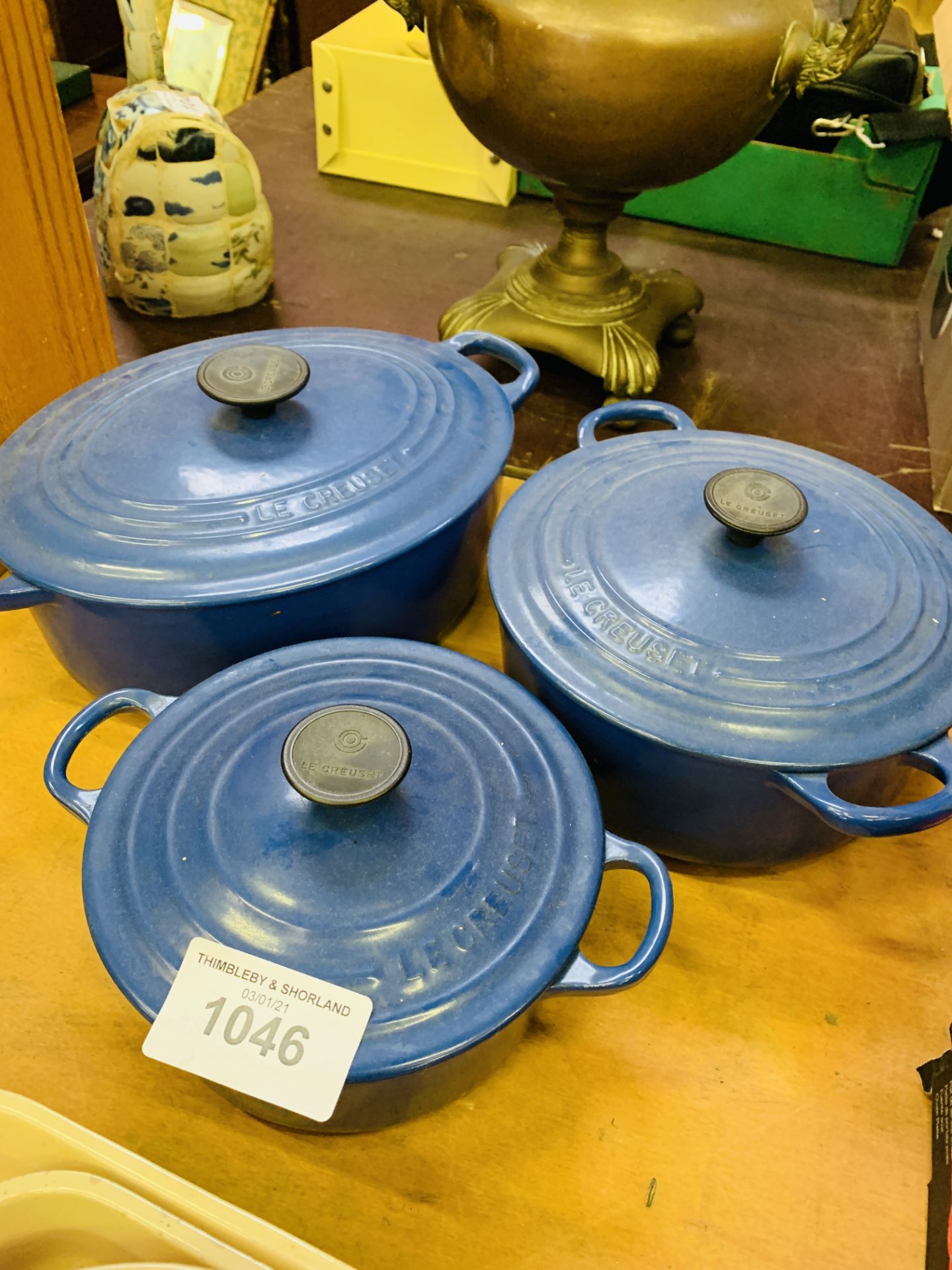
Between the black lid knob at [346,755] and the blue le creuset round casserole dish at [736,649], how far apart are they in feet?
0.71

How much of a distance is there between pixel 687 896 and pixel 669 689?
0.28 meters

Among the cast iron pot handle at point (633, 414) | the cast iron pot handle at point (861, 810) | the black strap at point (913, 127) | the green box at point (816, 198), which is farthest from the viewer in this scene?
the green box at point (816, 198)

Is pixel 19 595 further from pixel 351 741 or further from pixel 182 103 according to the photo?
pixel 182 103

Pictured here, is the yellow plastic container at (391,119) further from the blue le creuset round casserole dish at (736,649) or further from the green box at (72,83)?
the blue le creuset round casserole dish at (736,649)

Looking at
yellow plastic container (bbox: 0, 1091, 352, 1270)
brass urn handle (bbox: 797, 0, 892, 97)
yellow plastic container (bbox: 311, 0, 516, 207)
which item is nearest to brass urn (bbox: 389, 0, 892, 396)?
brass urn handle (bbox: 797, 0, 892, 97)

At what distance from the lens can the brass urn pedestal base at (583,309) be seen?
1.72m

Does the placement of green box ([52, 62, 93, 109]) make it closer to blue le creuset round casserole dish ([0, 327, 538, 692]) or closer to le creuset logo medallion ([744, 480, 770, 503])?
blue le creuset round casserole dish ([0, 327, 538, 692])

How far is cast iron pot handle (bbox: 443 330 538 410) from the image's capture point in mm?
1198

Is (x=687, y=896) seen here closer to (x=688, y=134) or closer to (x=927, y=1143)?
(x=927, y=1143)

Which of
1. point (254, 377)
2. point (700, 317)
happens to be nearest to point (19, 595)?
point (254, 377)

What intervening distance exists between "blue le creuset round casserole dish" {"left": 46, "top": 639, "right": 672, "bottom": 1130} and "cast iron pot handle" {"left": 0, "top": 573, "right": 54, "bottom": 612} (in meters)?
0.18

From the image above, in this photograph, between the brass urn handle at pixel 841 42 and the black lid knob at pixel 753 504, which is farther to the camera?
the brass urn handle at pixel 841 42

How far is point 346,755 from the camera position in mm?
653

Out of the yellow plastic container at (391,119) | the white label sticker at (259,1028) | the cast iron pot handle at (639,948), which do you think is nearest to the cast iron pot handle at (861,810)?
the cast iron pot handle at (639,948)
